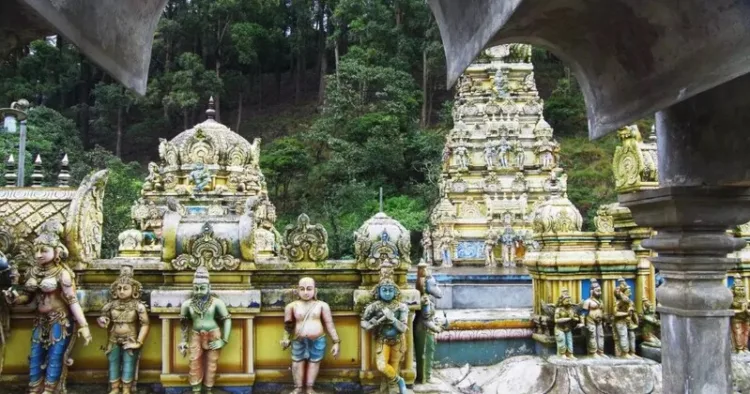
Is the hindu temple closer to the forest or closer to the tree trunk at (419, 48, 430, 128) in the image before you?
the forest

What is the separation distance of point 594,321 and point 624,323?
49cm

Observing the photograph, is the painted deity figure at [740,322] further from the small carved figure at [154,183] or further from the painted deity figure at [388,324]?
the small carved figure at [154,183]

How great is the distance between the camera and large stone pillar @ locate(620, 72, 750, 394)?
3.56 meters

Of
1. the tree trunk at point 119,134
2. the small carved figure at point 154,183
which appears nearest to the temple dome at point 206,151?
the small carved figure at point 154,183

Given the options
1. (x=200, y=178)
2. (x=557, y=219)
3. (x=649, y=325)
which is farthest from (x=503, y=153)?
(x=649, y=325)

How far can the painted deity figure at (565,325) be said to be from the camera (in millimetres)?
7988

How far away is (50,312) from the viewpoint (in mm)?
5629

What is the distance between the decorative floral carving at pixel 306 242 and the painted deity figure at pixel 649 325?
16.7 feet

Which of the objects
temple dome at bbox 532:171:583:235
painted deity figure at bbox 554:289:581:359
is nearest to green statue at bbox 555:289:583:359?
painted deity figure at bbox 554:289:581:359

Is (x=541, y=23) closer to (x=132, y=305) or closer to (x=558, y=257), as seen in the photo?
(x=132, y=305)

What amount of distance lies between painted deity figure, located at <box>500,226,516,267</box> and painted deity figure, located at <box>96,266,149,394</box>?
53.0ft

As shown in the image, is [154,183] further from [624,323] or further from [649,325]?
[649,325]

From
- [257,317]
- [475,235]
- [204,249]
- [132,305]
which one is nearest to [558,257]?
[257,317]

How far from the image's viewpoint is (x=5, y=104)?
106ft
